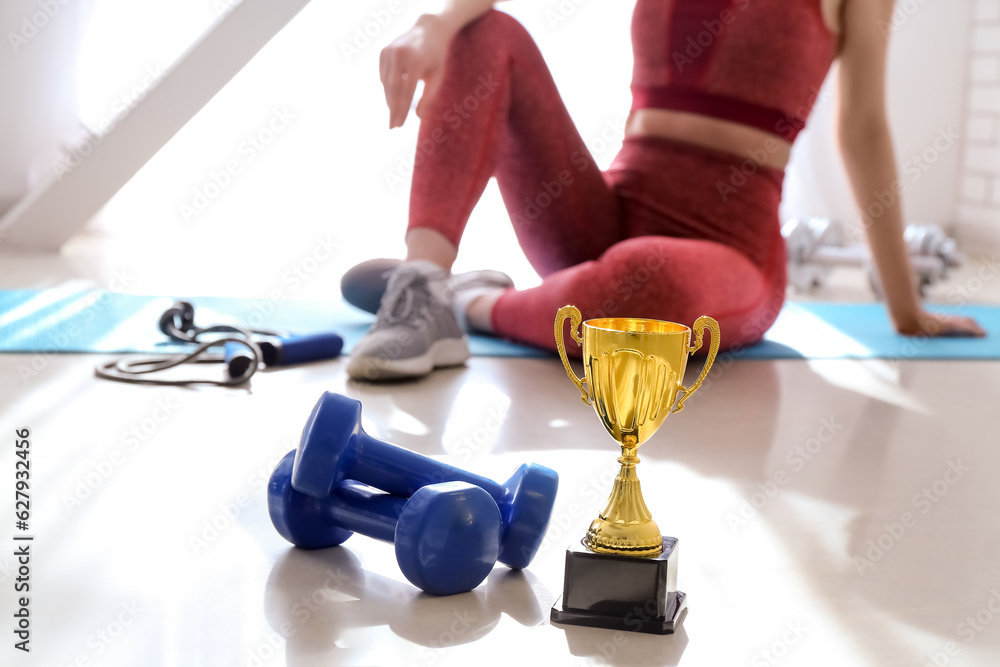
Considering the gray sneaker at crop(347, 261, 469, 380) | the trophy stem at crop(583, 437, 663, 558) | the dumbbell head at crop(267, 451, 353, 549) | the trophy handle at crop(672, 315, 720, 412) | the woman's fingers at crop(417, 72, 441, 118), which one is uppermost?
the woman's fingers at crop(417, 72, 441, 118)

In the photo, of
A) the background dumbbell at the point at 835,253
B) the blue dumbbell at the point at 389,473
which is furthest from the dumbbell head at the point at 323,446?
the background dumbbell at the point at 835,253

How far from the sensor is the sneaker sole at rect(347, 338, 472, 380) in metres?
1.51

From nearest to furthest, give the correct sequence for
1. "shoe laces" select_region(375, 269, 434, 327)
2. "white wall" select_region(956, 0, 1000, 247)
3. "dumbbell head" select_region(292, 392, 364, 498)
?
"dumbbell head" select_region(292, 392, 364, 498) < "shoe laces" select_region(375, 269, 434, 327) < "white wall" select_region(956, 0, 1000, 247)

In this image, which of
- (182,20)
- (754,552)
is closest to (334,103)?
(182,20)

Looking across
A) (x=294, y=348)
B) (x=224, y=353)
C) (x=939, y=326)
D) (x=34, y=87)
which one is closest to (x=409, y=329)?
(x=294, y=348)

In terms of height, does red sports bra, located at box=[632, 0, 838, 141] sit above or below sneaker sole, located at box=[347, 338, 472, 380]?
above

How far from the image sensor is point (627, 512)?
0.72m

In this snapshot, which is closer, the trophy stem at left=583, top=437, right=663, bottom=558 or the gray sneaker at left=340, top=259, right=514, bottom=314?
the trophy stem at left=583, top=437, right=663, bottom=558

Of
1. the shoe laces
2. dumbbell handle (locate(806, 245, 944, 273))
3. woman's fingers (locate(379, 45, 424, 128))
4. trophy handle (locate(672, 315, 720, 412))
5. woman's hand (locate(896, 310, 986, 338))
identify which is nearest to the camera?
trophy handle (locate(672, 315, 720, 412))

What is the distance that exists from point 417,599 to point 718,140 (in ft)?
3.97

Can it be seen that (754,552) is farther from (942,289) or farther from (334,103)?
(334,103)

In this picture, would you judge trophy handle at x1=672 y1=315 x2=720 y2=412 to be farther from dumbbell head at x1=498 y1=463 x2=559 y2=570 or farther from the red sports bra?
the red sports bra

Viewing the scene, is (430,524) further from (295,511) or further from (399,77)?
(399,77)

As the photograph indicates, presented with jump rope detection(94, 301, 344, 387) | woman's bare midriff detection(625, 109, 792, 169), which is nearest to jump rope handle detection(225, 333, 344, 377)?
jump rope detection(94, 301, 344, 387)
